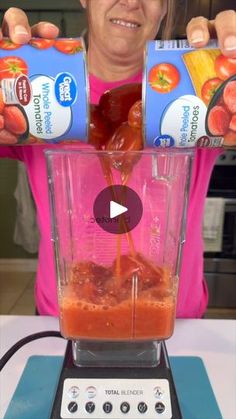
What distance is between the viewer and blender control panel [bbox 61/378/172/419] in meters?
0.51

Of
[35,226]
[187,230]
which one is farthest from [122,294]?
[35,226]

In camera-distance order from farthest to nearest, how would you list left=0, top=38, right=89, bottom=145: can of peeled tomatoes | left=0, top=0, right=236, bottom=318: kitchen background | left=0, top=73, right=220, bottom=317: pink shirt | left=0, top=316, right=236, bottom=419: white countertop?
left=0, top=0, right=236, bottom=318: kitchen background, left=0, top=73, right=220, bottom=317: pink shirt, left=0, top=316, right=236, bottom=419: white countertop, left=0, top=38, right=89, bottom=145: can of peeled tomatoes

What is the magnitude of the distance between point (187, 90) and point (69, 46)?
0.46 feet

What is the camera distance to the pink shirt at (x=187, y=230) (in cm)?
94

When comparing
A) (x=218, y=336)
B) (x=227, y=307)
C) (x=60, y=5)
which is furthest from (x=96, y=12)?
(x=227, y=307)

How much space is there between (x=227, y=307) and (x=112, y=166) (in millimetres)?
2029

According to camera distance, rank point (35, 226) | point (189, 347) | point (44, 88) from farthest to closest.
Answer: point (35, 226) → point (189, 347) → point (44, 88)

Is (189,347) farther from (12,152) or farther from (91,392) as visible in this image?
(12,152)

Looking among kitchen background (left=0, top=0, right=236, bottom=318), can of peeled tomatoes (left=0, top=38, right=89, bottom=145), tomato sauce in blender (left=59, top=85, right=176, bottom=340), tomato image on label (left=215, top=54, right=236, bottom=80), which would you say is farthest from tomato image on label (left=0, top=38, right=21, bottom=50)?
kitchen background (left=0, top=0, right=236, bottom=318)

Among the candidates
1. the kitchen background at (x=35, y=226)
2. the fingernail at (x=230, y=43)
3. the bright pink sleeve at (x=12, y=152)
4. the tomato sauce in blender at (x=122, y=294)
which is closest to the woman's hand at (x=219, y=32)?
the fingernail at (x=230, y=43)

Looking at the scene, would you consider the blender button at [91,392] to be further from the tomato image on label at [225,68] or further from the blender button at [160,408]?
the tomato image on label at [225,68]

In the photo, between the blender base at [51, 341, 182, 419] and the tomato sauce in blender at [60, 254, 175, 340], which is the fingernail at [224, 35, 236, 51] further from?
the blender base at [51, 341, 182, 419]

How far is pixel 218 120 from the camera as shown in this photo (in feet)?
1.71
